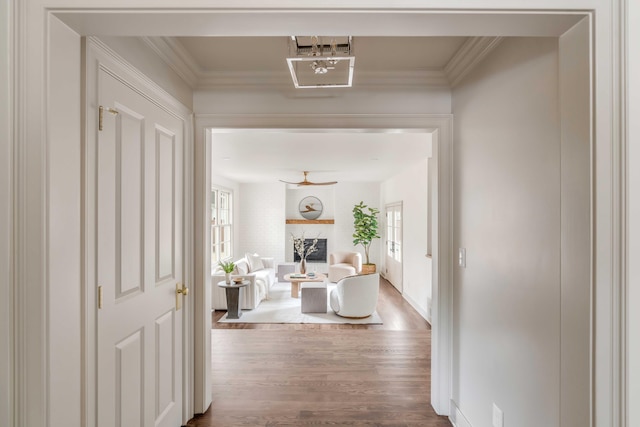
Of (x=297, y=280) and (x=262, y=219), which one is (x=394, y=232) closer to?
(x=297, y=280)

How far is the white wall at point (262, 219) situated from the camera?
9094mm

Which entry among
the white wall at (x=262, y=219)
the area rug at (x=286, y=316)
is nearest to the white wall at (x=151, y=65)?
the area rug at (x=286, y=316)

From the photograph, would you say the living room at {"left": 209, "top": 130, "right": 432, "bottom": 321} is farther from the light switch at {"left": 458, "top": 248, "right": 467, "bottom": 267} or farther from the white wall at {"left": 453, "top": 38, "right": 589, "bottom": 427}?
the light switch at {"left": 458, "top": 248, "right": 467, "bottom": 267}

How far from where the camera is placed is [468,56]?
80.3 inches

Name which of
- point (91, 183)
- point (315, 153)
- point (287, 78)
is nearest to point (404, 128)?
point (287, 78)

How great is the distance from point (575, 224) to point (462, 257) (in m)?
1.17

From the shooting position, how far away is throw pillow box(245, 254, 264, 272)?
7.09m

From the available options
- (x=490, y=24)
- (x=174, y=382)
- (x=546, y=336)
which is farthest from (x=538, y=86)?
(x=174, y=382)

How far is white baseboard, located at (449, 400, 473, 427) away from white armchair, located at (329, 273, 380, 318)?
258cm

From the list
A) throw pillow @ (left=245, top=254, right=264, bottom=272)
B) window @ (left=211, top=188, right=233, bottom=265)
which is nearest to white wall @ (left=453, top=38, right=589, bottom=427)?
throw pillow @ (left=245, top=254, right=264, bottom=272)

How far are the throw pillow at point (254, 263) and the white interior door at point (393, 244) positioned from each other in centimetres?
286
